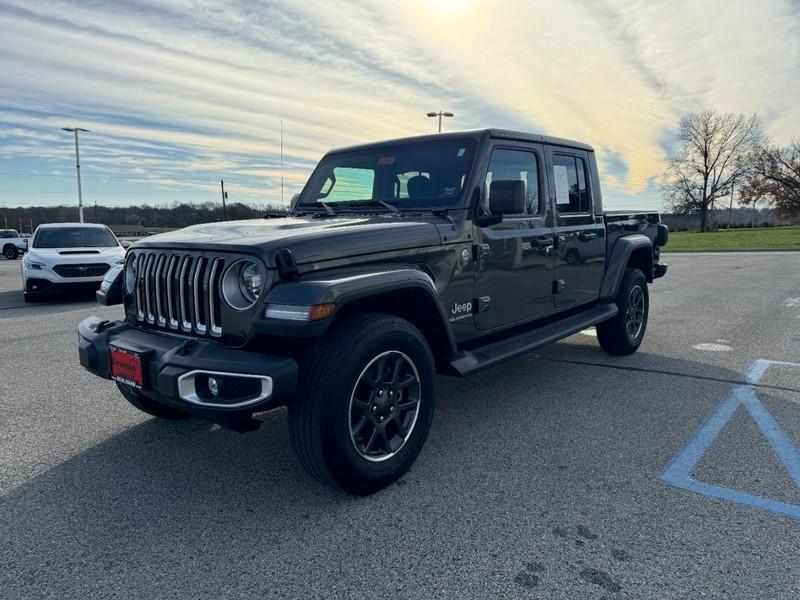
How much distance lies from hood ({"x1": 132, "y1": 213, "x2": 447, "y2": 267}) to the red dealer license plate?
2.01 feet

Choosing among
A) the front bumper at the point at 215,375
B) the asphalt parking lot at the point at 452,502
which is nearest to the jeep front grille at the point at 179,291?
the front bumper at the point at 215,375

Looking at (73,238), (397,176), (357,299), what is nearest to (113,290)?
(357,299)

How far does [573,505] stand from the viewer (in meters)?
2.86

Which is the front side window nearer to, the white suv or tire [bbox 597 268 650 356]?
tire [bbox 597 268 650 356]

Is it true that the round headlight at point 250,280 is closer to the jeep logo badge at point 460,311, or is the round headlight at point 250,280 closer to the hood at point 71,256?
the jeep logo badge at point 460,311

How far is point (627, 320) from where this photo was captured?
18.8ft

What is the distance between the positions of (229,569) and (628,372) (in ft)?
13.2

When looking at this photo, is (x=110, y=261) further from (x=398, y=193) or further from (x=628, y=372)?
(x=628, y=372)

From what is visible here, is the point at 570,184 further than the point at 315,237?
Yes

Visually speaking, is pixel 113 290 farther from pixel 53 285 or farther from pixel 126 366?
pixel 53 285

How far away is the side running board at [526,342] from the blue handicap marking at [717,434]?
44.7 inches

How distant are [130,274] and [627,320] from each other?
176 inches

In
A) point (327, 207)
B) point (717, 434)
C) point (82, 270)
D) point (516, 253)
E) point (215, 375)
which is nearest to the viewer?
point (215, 375)

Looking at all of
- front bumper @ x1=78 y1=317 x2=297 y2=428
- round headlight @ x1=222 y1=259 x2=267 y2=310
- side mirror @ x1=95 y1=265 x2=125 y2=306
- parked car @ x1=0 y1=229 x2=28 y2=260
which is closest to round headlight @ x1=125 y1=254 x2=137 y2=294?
side mirror @ x1=95 y1=265 x2=125 y2=306
